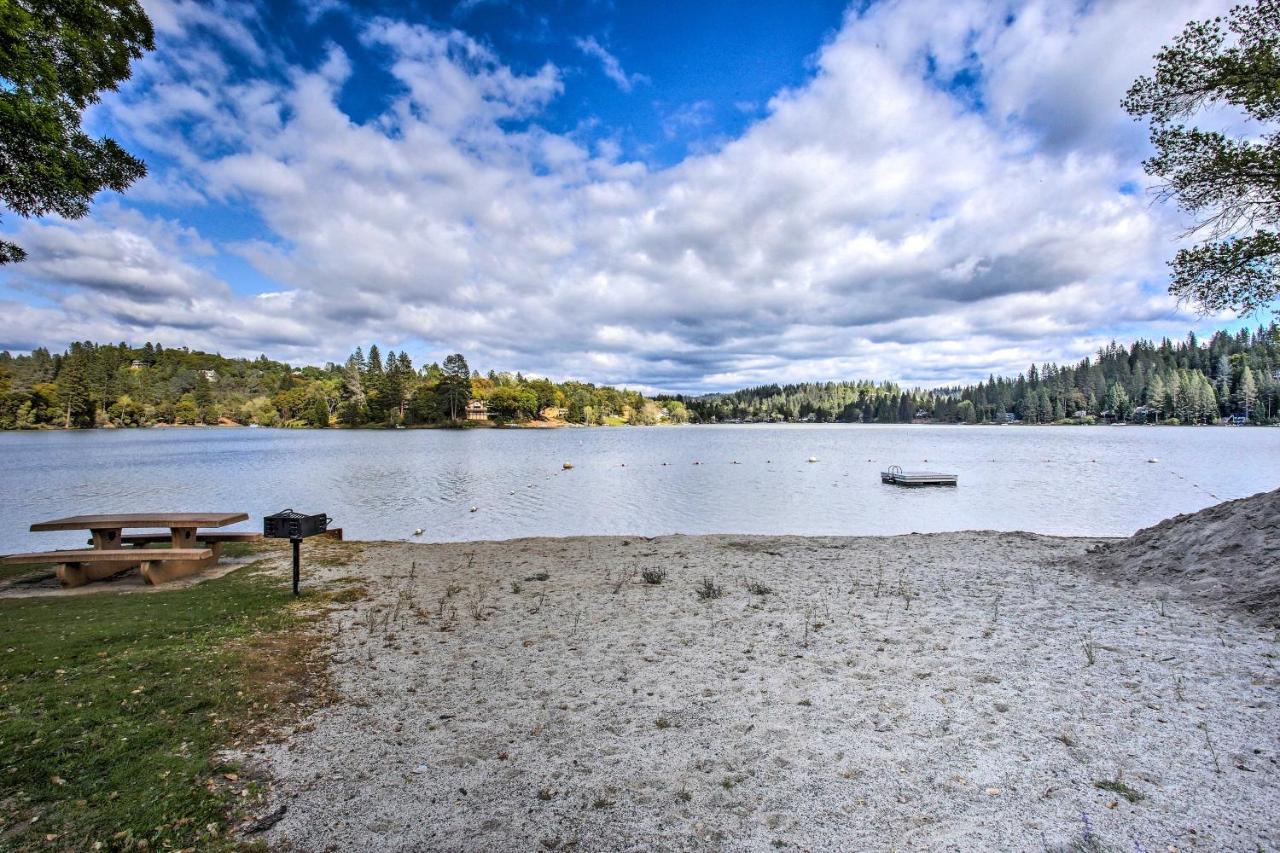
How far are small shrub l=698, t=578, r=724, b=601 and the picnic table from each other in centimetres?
804

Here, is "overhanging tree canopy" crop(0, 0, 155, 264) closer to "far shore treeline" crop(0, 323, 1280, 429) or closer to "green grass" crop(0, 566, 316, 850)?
"green grass" crop(0, 566, 316, 850)

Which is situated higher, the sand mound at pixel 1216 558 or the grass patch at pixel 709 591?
the sand mound at pixel 1216 558

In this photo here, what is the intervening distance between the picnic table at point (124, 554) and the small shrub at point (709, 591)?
8038mm

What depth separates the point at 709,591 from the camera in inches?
361

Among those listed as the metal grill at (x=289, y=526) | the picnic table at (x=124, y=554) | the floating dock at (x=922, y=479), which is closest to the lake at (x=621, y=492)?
the floating dock at (x=922, y=479)

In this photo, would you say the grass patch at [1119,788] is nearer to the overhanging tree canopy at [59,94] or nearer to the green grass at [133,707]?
the green grass at [133,707]

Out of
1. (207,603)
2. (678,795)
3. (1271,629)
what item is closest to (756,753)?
(678,795)

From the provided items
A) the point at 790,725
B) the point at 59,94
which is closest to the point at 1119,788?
the point at 790,725

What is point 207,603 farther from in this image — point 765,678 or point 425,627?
point 765,678

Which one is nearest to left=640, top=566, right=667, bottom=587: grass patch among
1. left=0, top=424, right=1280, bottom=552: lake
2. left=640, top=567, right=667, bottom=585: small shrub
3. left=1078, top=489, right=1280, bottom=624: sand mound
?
left=640, top=567, right=667, bottom=585: small shrub

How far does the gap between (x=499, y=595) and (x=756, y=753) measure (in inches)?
234

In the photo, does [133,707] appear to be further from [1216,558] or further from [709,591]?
[1216,558]

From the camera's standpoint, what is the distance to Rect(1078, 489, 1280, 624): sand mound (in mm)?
7730

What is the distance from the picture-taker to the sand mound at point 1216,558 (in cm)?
773
